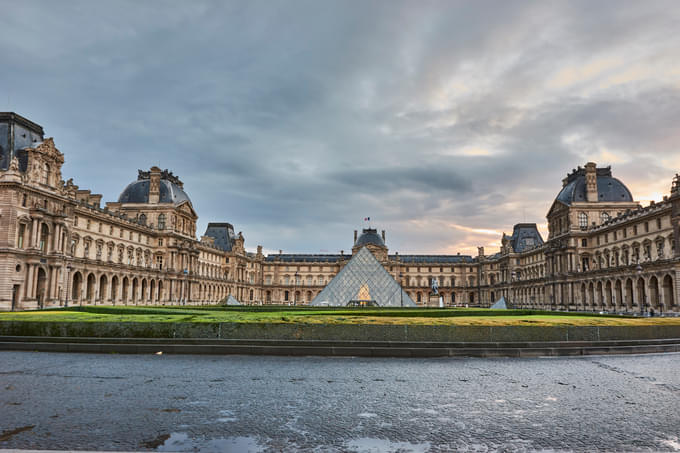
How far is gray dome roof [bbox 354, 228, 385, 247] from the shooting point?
10606 cm

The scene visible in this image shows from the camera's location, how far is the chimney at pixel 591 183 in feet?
206

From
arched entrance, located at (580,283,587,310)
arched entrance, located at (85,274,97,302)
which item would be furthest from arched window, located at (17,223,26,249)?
Result: arched entrance, located at (580,283,587,310)

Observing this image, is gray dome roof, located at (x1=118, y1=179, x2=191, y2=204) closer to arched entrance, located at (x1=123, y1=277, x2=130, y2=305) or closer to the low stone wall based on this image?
arched entrance, located at (x1=123, y1=277, x2=130, y2=305)

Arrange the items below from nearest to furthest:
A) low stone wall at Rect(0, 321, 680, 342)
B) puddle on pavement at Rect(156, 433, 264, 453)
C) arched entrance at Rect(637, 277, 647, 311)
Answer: puddle on pavement at Rect(156, 433, 264, 453)
low stone wall at Rect(0, 321, 680, 342)
arched entrance at Rect(637, 277, 647, 311)

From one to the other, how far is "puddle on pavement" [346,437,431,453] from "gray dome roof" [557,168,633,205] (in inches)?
2554

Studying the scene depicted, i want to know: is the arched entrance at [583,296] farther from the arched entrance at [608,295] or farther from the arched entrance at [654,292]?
the arched entrance at [654,292]

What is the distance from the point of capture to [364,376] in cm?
1116

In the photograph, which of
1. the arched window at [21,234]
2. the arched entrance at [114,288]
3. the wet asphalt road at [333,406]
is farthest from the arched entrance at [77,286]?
the wet asphalt road at [333,406]

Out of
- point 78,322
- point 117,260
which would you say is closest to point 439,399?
point 78,322

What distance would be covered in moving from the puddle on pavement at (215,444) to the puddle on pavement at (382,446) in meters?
1.16

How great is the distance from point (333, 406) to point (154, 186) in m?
62.5

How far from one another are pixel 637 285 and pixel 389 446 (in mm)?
50392

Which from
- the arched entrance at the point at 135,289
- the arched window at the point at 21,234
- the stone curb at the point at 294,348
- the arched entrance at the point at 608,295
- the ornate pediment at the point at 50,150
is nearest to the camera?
the stone curb at the point at 294,348

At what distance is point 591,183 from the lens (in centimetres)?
6300
